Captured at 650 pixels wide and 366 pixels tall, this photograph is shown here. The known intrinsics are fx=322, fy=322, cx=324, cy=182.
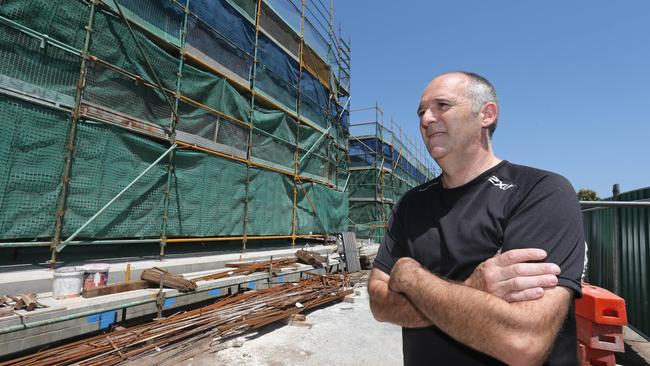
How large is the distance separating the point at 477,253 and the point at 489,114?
773 mm

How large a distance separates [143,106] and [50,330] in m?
5.00

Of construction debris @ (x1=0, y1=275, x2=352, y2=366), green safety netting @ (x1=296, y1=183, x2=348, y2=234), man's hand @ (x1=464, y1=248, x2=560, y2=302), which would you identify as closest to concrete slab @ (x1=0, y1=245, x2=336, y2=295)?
construction debris @ (x1=0, y1=275, x2=352, y2=366)

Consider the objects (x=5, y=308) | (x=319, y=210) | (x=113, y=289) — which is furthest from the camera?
(x=319, y=210)

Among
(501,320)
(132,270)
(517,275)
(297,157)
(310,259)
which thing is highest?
(297,157)

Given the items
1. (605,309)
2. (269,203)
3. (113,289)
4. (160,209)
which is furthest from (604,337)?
(269,203)

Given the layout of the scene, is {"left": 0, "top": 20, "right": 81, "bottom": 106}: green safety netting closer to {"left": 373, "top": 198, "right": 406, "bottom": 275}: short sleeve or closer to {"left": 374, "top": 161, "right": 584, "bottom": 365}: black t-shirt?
{"left": 373, "top": 198, "right": 406, "bottom": 275}: short sleeve

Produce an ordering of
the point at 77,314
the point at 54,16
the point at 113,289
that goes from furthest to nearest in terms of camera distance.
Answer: the point at 54,16
the point at 113,289
the point at 77,314

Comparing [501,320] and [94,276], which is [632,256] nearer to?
[501,320]

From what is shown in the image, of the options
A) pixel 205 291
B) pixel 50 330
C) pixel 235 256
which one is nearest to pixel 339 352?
pixel 205 291

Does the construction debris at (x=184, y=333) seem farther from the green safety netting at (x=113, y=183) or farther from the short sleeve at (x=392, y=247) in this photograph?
the short sleeve at (x=392, y=247)

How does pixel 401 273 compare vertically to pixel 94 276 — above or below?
above

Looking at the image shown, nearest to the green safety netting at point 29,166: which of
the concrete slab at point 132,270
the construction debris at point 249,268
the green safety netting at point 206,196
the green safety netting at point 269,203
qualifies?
the concrete slab at point 132,270

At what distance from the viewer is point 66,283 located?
13.8 feet

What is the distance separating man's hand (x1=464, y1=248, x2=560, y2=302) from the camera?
1.22 metres
